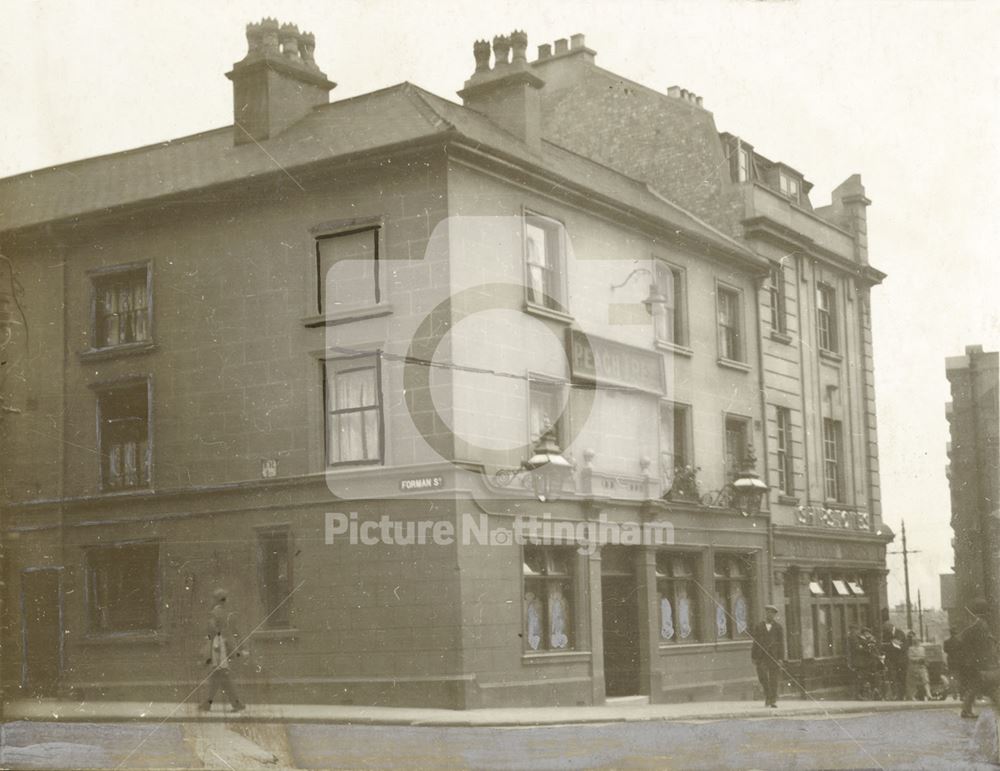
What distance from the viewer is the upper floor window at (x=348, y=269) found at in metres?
14.8

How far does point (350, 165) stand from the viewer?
589 inches

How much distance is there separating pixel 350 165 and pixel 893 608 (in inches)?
304

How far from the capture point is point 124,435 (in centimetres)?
1354

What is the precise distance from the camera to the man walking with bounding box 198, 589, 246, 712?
42.6ft

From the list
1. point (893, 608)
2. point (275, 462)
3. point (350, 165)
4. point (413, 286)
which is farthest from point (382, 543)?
point (893, 608)

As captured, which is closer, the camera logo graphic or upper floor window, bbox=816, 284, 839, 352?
the camera logo graphic

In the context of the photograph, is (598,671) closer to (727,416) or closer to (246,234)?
(727,416)

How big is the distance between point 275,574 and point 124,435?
81.4 inches

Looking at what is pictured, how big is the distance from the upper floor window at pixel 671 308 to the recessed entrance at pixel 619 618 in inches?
106

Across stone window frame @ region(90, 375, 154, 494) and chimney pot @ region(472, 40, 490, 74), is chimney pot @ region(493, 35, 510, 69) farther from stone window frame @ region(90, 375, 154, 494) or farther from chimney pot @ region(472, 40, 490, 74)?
stone window frame @ region(90, 375, 154, 494)

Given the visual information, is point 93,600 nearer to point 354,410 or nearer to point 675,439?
point 354,410

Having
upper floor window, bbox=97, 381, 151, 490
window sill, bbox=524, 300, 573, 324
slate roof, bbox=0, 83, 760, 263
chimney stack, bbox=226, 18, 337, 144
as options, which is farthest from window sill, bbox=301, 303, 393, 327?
chimney stack, bbox=226, 18, 337, 144

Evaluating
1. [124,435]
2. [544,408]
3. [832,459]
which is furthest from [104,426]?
[832,459]

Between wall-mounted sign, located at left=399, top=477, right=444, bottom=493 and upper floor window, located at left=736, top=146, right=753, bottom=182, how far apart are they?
5.84 metres
